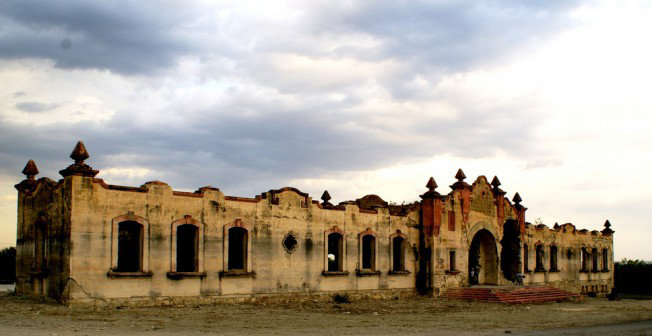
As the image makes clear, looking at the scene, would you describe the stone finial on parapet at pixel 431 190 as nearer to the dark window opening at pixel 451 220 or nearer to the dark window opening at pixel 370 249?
the dark window opening at pixel 451 220

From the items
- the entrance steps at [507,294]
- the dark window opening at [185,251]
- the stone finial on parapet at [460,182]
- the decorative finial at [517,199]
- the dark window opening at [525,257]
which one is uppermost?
the stone finial on parapet at [460,182]

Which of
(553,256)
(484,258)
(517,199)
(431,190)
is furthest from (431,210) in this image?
(553,256)

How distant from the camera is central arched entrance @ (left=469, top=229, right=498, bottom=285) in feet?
108

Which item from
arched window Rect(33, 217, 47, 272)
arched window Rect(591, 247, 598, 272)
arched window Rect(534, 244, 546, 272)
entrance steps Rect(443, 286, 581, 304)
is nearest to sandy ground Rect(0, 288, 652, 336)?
arched window Rect(33, 217, 47, 272)

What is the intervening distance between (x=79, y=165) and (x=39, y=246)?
4549mm

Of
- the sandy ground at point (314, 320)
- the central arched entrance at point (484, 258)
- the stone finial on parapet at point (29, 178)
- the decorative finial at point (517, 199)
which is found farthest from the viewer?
the decorative finial at point (517, 199)

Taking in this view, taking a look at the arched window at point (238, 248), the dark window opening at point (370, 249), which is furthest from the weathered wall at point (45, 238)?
the dark window opening at point (370, 249)

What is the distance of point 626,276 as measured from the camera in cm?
5216

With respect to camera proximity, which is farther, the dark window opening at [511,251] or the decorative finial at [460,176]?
the dark window opening at [511,251]

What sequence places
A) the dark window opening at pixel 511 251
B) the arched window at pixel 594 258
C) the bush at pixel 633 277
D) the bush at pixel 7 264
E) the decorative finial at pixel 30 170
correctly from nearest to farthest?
1. the decorative finial at pixel 30 170
2. the dark window opening at pixel 511 251
3. the bush at pixel 7 264
4. the arched window at pixel 594 258
5. the bush at pixel 633 277

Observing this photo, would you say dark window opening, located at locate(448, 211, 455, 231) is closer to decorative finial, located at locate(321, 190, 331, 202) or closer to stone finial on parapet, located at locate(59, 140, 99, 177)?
decorative finial, located at locate(321, 190, 331, 202)

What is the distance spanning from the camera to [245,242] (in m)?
23.0

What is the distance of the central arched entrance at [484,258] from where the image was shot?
1297 inches

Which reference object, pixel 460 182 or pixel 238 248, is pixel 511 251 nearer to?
pixel 460 182
